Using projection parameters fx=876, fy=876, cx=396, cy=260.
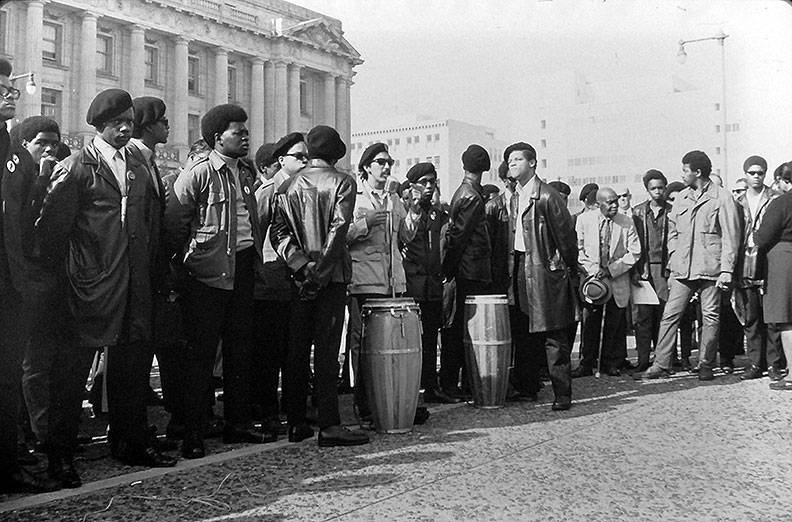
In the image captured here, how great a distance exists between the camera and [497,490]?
4.08 meters

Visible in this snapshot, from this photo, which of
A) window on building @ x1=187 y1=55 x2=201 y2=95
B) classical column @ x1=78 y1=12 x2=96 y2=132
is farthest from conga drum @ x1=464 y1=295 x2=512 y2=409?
window on building @ x1=187 y1=55 x2=201 y2=95

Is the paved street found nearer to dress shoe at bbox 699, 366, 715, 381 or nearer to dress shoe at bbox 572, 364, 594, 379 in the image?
dress shoe at bbox 699, 366, 715, 381

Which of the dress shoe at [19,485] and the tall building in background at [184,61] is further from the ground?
the tall building in background at [184,61]

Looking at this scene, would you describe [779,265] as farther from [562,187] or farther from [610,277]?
[562,187]

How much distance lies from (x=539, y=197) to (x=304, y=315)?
220 centimetres

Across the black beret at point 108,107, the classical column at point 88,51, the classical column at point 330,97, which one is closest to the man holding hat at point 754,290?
the black beret at point 108,107

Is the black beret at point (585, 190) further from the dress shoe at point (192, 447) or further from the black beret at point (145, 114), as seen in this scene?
the dress shoe at point (192, 447)

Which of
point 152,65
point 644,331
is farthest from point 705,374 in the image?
point 152,65

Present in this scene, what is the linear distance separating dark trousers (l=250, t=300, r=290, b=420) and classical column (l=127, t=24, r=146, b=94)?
1791 inches

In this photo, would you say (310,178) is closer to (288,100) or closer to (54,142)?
(54,142)

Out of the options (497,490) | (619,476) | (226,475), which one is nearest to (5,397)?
(226,475)

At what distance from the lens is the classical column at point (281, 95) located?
52.2 metres

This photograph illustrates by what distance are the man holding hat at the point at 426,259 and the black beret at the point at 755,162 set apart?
3378 millimetres

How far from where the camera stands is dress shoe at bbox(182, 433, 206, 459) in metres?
5.09
